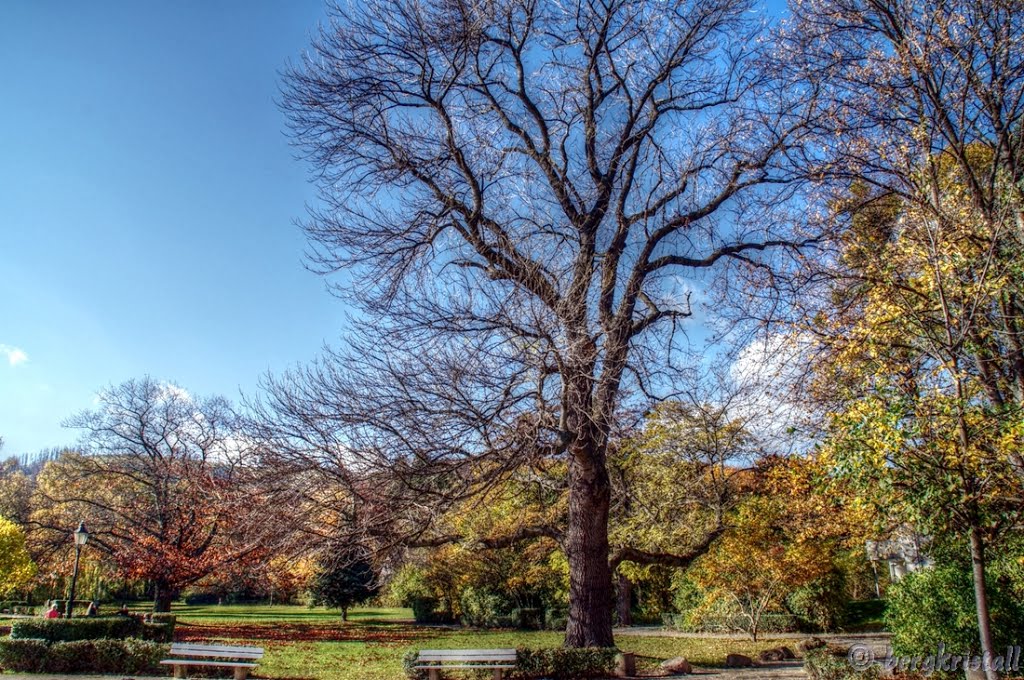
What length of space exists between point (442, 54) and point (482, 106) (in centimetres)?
145

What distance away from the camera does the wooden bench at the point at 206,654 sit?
35.4 ft

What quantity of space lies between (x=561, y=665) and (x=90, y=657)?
9257 millimetres

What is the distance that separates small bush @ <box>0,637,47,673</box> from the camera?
502 inches

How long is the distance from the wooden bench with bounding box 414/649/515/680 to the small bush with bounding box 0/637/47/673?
311 inches

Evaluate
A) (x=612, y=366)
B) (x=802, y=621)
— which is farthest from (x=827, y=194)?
(x=802, y=621)

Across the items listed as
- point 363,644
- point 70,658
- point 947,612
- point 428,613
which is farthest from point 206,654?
point 428,613

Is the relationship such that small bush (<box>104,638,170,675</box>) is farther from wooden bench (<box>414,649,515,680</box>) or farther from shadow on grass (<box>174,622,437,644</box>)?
shadow on grass (<box>174,622,437,644</box>)

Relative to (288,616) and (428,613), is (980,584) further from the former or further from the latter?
(288,616)

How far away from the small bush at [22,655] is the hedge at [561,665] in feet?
25.2

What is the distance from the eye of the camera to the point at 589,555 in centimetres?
1141

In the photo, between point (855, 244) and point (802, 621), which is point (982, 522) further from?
point (802, 621)

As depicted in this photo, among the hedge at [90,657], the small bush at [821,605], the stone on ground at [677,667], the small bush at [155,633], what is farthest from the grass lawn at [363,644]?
the small bush at [821,605]

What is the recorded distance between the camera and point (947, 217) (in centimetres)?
789

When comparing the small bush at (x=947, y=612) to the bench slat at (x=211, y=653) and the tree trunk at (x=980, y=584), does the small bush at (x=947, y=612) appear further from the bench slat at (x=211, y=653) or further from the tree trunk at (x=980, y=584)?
the bench slat at (x=211, y=653)
